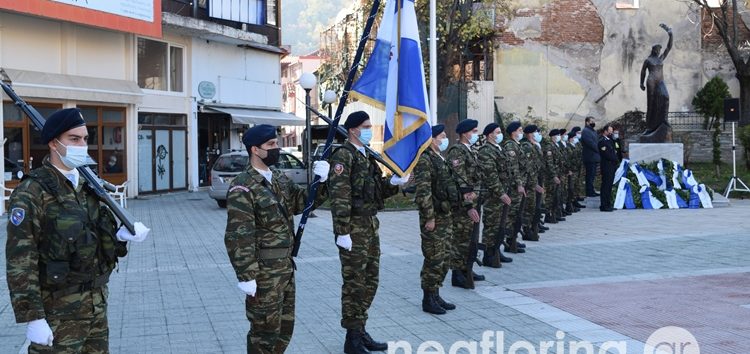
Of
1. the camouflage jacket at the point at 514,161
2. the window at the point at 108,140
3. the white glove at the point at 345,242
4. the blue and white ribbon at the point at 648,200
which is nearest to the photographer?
the white glove at the point at 345,242

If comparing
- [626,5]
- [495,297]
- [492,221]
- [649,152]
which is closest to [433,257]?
[495,297]

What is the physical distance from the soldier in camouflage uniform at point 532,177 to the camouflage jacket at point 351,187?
6016 millimetres

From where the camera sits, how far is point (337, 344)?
6.54 m

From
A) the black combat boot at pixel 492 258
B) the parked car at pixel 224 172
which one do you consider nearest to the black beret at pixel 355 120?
the black combat boot at pixel 492 258

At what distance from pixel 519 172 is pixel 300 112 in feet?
168

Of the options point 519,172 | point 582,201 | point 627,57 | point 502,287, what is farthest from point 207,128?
point 502,287

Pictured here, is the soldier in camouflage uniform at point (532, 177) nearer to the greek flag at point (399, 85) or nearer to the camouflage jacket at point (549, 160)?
the camouflage jacket at point (549, 160)

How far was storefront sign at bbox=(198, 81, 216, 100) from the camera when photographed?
27.6 m

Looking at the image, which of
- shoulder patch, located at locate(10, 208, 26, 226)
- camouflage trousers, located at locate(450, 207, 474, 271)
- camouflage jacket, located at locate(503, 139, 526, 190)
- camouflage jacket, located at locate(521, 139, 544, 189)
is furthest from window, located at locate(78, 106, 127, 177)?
shoulder patch, located at locate(10, 208, 26, 226)

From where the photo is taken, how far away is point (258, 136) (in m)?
5.12

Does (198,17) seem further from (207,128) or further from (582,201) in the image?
(582,201)

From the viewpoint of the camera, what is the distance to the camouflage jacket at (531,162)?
39.5 feet

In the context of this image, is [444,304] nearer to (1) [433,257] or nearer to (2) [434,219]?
(1) [433,257]

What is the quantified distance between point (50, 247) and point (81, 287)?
0.29m
